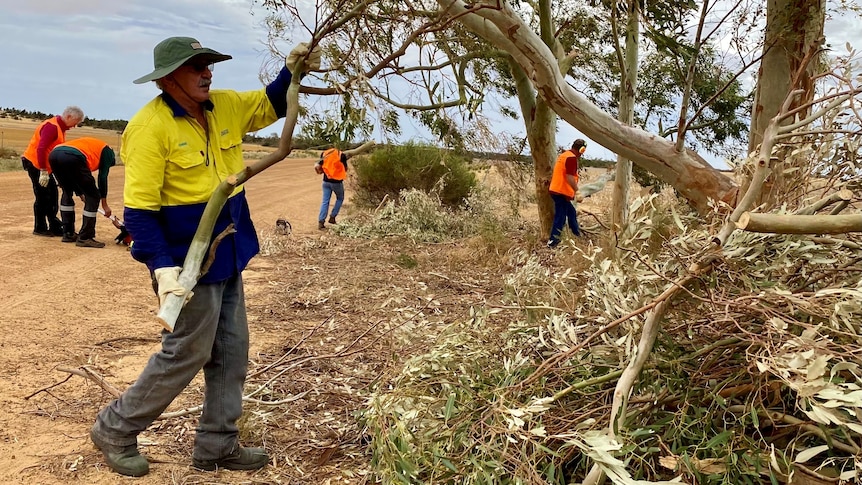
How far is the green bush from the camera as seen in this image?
14.8 meters

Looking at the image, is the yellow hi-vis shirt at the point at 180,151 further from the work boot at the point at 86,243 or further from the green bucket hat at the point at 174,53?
the work boot at the point at 86,243

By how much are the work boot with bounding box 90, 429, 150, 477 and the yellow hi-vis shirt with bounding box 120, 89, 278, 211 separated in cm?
113

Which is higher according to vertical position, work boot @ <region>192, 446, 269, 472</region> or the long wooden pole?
the long wooden pole

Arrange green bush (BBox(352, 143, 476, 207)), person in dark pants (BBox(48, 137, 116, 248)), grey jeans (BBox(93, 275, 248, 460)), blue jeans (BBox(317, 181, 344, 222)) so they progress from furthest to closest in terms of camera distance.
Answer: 1. green bush (BBox(352, 143, 476, 207))
2. blue jeans (BBox(317, 181, 344, 222))
3. person in dark pants (BBox(48, 137, 116, 248))
4. grey jeans (BBox(93, 275, 248, 460))

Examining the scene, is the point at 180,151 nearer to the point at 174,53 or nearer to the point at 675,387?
the point at 174,53

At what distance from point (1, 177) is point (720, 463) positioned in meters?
19.7

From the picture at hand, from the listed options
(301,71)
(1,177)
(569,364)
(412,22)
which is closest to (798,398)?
(569,364)

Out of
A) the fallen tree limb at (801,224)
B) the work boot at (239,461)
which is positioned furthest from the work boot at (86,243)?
the fallen tree limb at (801,224)

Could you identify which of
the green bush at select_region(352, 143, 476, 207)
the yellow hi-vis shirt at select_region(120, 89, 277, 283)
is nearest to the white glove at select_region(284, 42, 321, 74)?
the yellow hi-vis shirt at select_region(120, 89, 277, 283)

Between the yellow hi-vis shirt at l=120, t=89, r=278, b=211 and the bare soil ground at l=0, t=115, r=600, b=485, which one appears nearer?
the yellow hi-vis shirt at l=120, t=89, r=278, b=211

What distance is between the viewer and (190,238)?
3246 mm

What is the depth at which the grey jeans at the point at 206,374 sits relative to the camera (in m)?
3.21

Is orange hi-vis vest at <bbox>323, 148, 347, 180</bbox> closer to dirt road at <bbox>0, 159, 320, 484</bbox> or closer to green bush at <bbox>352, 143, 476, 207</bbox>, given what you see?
green bush at <bbox>352, 143, 476, 207</bbox>

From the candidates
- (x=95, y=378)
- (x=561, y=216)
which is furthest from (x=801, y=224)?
(x=561, y=216)
